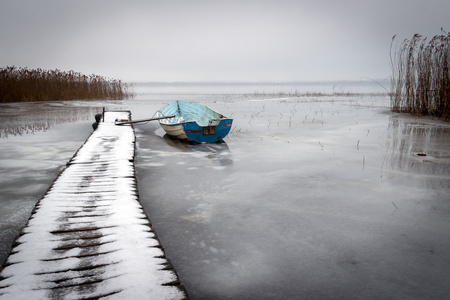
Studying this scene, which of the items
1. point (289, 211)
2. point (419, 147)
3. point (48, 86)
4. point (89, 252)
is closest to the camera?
point (89, 252)

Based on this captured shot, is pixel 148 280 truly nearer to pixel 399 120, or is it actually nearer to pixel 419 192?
pixel 419 192

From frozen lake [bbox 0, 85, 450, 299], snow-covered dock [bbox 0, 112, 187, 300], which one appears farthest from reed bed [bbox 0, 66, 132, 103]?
snow-covered dock [bbox 0, 112, 187, 300]

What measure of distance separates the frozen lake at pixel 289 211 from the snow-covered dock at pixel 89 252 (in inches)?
13.5

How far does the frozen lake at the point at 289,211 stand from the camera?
7.25 ft

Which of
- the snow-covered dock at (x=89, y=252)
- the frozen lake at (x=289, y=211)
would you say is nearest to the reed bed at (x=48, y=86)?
the frozen lake at (x=289, y=211)

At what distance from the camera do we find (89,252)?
2123 millimetres

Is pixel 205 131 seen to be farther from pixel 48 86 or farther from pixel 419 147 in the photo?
pixel 48 86

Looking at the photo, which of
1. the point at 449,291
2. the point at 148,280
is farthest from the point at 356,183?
the point at 148,280

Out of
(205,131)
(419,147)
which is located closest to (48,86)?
(205,131)

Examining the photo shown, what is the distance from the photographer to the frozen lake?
221 centimetres

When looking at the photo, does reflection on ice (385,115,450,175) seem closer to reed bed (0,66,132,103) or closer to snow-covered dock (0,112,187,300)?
snow-covered dock (0,112,187,300)

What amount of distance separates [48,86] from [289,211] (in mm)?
19915

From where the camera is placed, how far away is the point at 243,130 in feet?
31.4

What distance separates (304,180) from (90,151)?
3.63m
